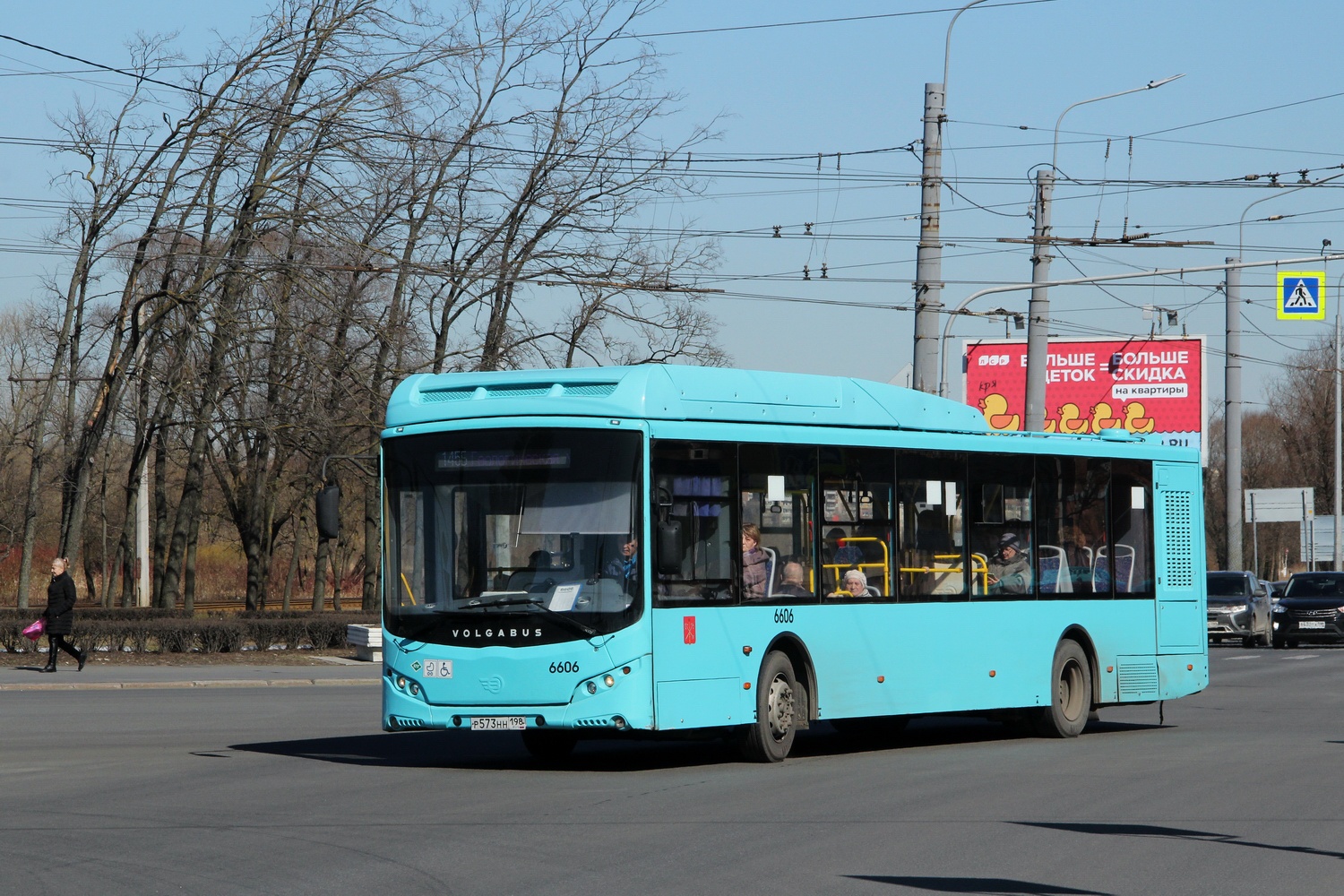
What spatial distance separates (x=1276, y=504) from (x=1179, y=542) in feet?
169

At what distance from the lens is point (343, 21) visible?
A: 32969 millimetres

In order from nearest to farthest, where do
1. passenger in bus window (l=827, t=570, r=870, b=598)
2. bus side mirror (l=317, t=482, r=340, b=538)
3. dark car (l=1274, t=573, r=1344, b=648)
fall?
bus side mirror (l=317, t=482, r=340, b=538)
passenger in bus window (l=827, t=570, r=870, b=598)
dark car (l=1274, t=573, r=1344, b=648)

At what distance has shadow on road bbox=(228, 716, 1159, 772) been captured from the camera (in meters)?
14.1

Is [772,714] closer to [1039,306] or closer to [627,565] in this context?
[627,565]

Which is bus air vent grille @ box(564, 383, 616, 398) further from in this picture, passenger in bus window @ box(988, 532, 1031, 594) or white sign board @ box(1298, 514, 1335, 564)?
white sign board @ box(1298, 514, 1335, 564)

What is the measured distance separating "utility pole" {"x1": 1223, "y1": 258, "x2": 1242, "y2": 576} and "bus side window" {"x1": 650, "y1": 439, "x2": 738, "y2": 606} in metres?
34.4

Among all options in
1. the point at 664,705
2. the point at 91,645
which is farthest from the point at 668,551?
the point at 91,645

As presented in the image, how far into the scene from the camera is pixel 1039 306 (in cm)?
2809

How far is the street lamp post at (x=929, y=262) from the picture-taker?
2389 centimetres

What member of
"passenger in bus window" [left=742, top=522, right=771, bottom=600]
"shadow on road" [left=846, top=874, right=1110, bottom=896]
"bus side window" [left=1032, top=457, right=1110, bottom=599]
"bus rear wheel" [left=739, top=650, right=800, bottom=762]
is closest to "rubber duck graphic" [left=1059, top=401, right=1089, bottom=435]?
"bus side window" [left=1032, top=457, right=1110, bottom=599]

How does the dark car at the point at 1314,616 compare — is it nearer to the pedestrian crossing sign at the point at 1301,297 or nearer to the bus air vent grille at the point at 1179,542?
the pedestrian crossing sign at the point at 1301,297

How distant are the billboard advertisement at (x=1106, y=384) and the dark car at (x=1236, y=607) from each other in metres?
16.1

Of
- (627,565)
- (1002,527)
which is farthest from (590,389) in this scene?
(1002,527)

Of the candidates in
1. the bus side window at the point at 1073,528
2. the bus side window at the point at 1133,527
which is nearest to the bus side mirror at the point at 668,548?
the bus side window at the point at 1073,528
